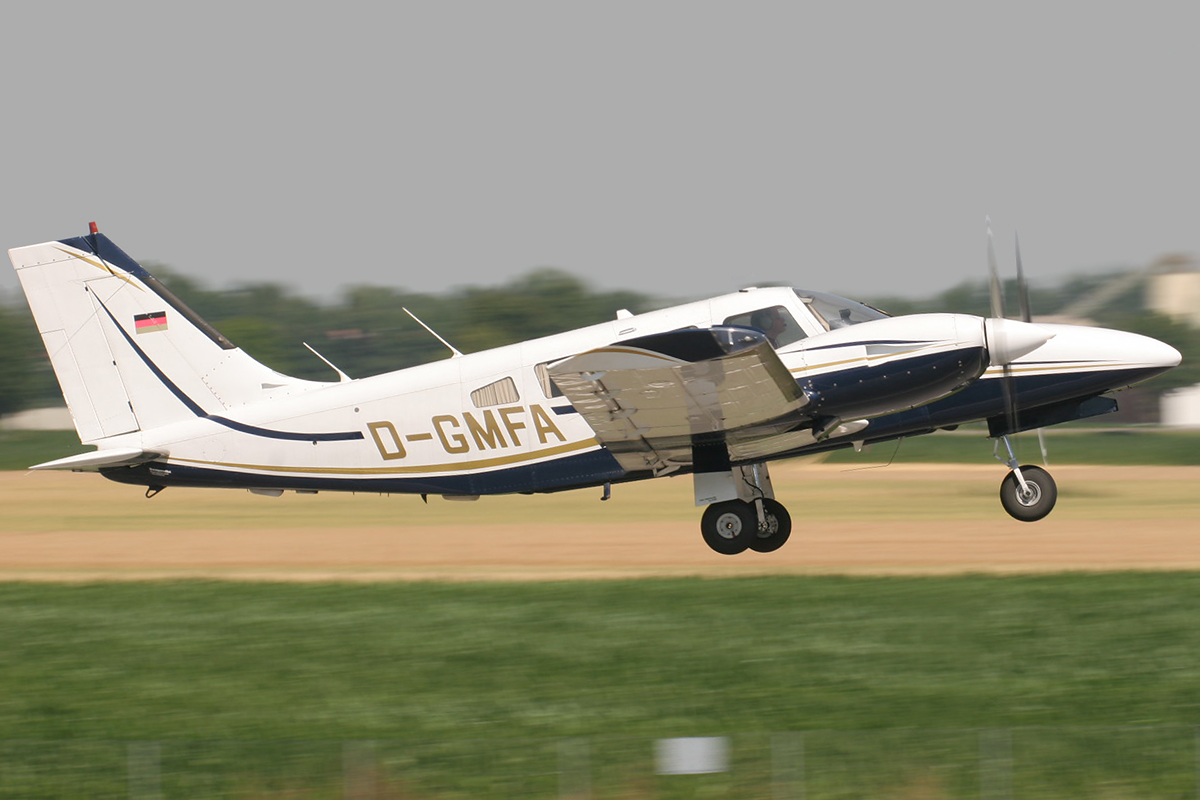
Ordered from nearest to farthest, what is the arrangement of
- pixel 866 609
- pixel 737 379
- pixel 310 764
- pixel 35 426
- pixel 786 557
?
pixel 310 764, pixel 737 379, pixel 866 609, pixel 786 557, pixel 35 426

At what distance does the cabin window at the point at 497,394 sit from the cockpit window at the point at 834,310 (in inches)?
138

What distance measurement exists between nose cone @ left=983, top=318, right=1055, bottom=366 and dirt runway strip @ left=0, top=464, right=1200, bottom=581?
170 inches

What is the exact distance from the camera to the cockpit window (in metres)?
15.3

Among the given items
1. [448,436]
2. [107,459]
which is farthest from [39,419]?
[448,436]

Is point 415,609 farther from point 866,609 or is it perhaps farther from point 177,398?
point 866,609

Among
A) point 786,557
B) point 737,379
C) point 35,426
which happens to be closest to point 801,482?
point 786,557

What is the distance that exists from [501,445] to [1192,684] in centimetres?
781

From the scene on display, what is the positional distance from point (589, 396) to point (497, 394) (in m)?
2.00

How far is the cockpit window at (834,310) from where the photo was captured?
603 inches

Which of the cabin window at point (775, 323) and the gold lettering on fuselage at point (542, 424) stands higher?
the cabin window at point (775, 323)

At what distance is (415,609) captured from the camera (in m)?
16.5

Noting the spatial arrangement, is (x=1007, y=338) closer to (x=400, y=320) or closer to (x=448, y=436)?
(x=448, y=436)

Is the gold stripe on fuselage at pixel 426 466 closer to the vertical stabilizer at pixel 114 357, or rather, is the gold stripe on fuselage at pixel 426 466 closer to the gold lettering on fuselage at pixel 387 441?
the gold lettering on fuselage at pixel 387 441

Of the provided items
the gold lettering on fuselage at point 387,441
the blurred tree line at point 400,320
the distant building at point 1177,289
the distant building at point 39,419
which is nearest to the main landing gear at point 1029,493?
the gold lettering on fuselage at point 387,441
